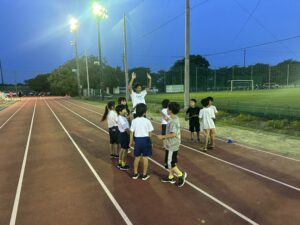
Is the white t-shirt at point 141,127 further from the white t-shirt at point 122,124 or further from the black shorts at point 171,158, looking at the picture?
the white t-shirt at point 122,124

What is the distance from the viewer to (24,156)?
9453 mm

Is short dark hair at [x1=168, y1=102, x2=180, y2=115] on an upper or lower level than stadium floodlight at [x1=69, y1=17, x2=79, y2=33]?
lower

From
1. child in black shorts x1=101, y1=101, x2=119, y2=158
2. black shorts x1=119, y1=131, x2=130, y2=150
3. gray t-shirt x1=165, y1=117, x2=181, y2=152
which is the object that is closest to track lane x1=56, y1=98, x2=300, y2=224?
gray t-shirt x1=165, y1=117, x2=181, y2=152

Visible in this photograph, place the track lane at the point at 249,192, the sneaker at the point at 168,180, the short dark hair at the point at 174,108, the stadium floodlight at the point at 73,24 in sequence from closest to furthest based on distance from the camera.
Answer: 1. the track lane at the point at 249,192
2. the short dark hair at the point at 174,108
3. the sneaker at the point at 168,180
4. the stadium floodlight at the point at 73,24

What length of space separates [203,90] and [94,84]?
23.3 meters

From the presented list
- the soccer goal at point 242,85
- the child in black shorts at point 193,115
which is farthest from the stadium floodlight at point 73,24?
the child in black shorts at point 193,115

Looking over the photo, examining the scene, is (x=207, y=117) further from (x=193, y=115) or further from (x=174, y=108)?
(x=174, y=108)

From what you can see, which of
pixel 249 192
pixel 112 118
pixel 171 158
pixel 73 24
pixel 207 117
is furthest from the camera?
pixel 73 24

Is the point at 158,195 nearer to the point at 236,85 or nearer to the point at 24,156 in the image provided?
the point at 24,156

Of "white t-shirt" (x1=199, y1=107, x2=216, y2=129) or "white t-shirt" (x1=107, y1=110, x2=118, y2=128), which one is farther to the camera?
"white t-shirt" (x1=199, y1=107, x2=216, y2=129)

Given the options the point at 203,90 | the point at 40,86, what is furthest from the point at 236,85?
the point at 40,86

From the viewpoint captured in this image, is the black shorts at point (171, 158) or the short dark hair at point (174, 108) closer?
the short dark hair at point (174, 108)

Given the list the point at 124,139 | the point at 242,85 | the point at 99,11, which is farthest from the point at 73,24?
the point at 124,139

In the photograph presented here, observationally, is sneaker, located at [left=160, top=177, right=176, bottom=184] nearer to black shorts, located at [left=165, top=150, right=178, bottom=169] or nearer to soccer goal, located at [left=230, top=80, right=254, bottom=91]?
black shorts, located at [left=165, top=150, right=178, bottom=169]
